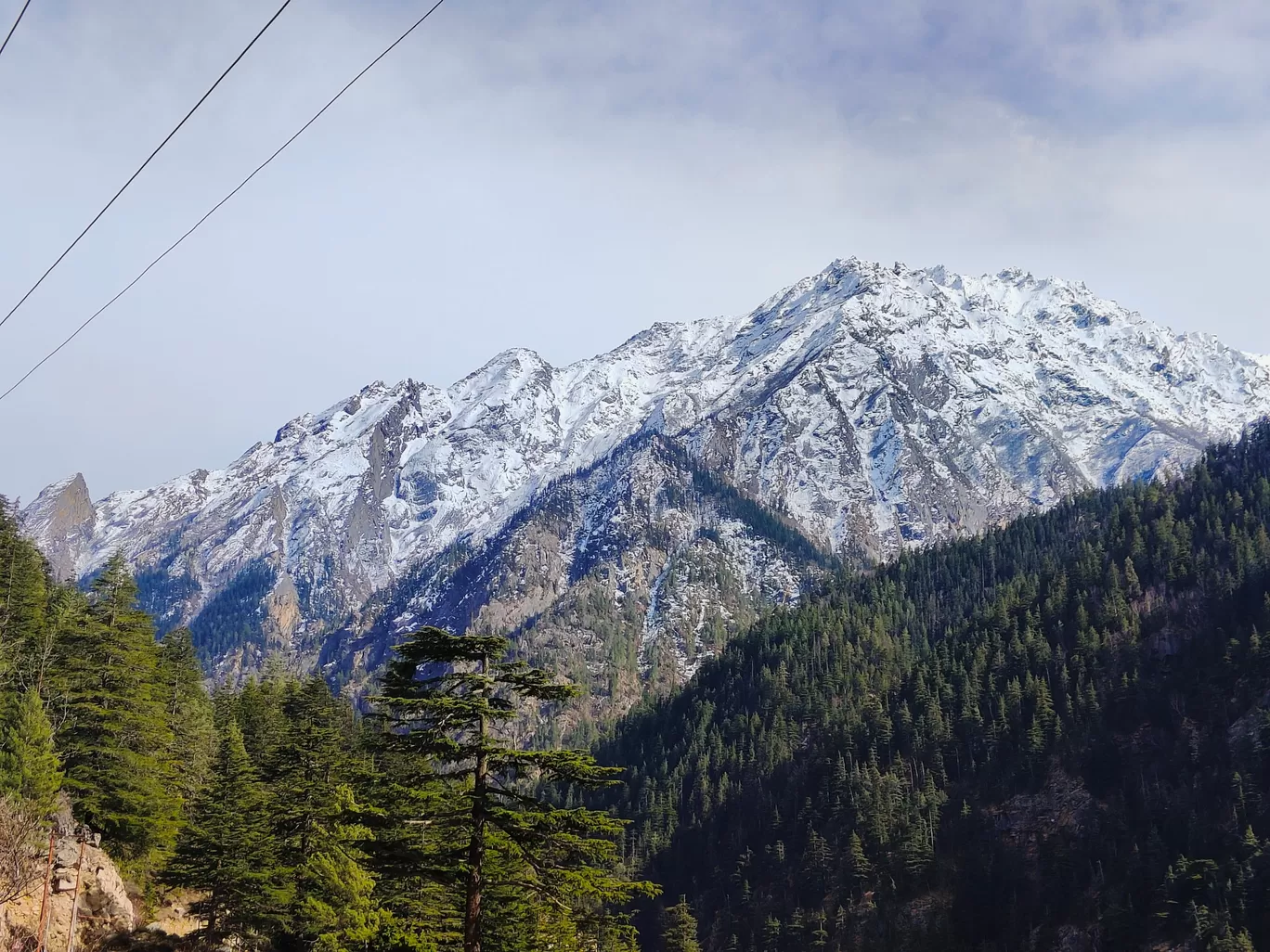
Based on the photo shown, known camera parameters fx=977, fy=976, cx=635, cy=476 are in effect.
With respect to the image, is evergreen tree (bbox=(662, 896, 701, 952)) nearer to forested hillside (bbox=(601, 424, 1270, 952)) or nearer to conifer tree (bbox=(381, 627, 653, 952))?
Result: forested hillside (bbox=(601, 424, 1270, 952))

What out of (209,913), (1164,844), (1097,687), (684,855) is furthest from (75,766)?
(1097,687)

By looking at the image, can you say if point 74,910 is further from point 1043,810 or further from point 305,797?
point 1043,810

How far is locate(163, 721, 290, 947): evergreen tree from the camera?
1924 inches

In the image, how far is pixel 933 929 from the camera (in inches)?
5778

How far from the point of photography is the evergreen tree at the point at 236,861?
4888cm

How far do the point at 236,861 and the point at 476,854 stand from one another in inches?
1146

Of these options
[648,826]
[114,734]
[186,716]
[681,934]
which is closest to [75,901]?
[114,734]

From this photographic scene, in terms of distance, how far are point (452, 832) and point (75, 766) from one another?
35.3 metres

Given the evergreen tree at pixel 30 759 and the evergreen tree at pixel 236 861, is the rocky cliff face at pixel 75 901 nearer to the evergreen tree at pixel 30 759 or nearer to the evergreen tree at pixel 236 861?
the evergreen tree at pixel 30 759

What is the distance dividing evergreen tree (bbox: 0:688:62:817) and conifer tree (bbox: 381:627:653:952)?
84.9 feet

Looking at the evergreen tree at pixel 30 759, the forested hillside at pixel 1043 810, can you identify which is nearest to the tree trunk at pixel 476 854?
the evergreen tree at pixel 30 759

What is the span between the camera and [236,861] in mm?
48938

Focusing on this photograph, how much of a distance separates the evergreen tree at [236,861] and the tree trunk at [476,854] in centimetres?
2628

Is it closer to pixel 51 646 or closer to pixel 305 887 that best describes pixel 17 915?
pixel 305 887
